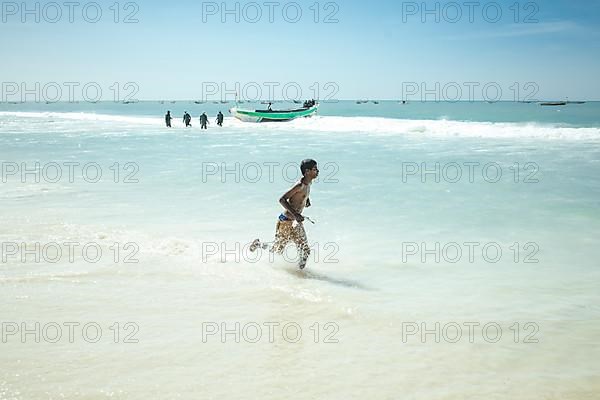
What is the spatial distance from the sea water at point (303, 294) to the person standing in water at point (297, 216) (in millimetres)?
313

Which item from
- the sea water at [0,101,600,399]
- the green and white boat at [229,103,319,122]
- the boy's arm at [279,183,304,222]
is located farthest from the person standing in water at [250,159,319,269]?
the green and white boat at [229,103,319,122]

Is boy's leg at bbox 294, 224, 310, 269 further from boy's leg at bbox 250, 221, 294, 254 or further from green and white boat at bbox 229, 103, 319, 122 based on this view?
green and white boat at bbox 229, 103, 319, 122

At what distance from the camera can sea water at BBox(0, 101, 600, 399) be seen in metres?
3.42

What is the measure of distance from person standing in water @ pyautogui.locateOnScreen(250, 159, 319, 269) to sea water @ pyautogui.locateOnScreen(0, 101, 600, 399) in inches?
12.3

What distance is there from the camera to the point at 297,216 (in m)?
5.68

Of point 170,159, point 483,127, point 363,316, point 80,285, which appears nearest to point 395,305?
point 363,316

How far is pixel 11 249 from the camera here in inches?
248

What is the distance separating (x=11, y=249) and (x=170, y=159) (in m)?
12.1

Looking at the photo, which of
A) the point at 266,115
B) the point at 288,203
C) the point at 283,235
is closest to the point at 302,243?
the point at 283,235

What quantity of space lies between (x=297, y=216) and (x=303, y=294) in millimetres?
1007

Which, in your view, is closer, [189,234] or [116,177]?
[189,234]

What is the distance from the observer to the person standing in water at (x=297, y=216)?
5688 millimetres

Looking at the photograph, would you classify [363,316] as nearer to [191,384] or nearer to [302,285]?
[302,285]

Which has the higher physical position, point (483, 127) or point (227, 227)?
point (483, 127)
